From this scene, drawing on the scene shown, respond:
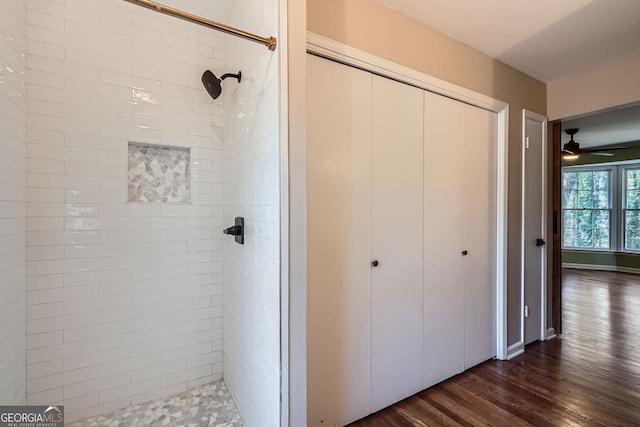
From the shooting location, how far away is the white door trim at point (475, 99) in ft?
4.73

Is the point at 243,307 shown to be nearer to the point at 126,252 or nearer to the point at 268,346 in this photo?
the point at 268,346

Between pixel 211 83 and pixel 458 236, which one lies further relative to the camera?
pixel 458 236

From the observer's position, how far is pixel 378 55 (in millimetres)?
1596

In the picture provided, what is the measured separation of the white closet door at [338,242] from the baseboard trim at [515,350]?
1.48 m

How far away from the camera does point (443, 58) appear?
6.18 feet

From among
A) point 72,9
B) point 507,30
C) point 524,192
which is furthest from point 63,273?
point 524,192

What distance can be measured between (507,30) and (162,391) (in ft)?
10.6

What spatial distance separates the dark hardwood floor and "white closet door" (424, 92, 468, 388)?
20 cm

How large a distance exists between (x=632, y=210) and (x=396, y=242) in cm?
665

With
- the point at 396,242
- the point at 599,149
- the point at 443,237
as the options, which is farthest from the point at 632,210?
the point at 396,242

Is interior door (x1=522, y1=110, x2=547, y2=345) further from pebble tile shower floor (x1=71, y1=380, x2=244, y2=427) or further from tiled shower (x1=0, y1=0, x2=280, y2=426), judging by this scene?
pebble tile shower floor (x1=71, y1=380, x2=244, y2=427)

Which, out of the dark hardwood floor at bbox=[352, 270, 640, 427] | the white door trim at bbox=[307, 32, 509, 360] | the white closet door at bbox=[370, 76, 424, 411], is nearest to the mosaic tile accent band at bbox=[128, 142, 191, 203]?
the white door trim at bbox=[307, 32, 509, 360]

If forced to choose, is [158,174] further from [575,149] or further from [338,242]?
[575,149]

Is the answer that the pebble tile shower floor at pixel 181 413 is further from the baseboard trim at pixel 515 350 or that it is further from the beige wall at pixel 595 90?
the beige wall at pixel 595 90
